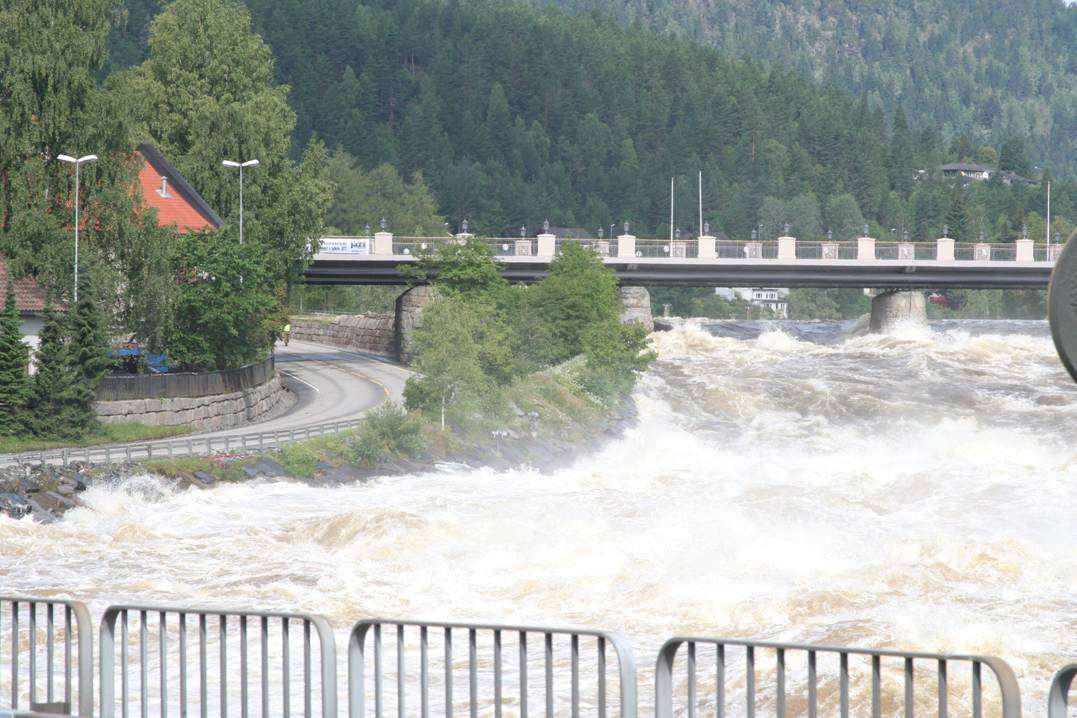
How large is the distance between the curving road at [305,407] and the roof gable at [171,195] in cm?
710

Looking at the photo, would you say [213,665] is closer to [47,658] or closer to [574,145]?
[47,658]

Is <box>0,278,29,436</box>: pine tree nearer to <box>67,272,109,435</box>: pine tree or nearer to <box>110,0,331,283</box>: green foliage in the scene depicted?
<box>67,272,109,435</box>: pine tree

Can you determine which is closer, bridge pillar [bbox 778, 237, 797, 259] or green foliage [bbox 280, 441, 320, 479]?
green foliage [bbox 280, 441, 320, 479]

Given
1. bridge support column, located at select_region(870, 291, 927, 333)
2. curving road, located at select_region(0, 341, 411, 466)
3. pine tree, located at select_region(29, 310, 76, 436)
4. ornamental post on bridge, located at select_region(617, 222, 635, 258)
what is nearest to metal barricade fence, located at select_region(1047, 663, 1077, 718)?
curving road, located at select_region(0, 341, 411, 466)

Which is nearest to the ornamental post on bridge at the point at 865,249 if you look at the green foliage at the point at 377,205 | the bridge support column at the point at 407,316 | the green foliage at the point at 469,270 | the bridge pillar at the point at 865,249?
the bridge pillar at the point at 865,249

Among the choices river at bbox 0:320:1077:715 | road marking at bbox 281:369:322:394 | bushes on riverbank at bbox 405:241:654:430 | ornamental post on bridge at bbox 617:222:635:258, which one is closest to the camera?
river at bbox 0:320:1077:715

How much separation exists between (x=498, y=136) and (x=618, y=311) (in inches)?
4810

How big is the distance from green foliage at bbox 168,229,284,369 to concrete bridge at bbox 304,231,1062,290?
1945 centimetres

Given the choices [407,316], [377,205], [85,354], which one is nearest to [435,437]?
[85,354]

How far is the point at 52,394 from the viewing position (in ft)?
131

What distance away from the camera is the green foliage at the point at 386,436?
41.9 meters

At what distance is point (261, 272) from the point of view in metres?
49.2

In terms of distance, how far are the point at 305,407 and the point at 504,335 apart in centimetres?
819

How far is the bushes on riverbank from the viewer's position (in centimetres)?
4853
